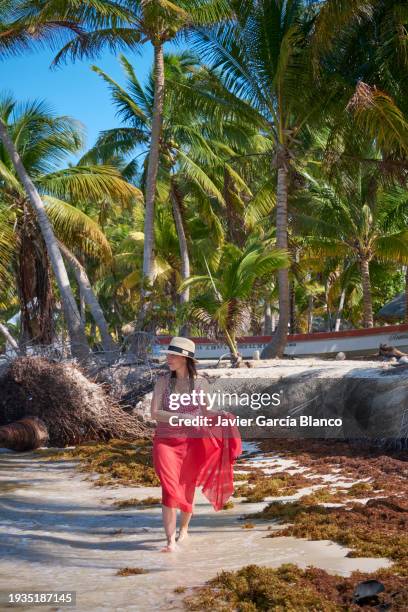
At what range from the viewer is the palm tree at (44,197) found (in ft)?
56.4

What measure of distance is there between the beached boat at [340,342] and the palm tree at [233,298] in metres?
4.09

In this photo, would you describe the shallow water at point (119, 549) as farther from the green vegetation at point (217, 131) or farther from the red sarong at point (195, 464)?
the green vegetation at point (217, 131)

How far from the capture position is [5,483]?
8.91 metres

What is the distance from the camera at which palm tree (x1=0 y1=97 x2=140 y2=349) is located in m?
17.2

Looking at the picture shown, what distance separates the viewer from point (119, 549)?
588 cm

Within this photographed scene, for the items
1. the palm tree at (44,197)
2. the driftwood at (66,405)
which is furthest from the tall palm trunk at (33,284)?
the driftwood at (66,405)

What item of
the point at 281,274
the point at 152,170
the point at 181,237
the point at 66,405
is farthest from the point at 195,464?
the point at 181,237

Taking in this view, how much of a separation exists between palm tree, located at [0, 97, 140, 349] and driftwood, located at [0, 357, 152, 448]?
462 cm

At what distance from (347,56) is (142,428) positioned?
8768 mm

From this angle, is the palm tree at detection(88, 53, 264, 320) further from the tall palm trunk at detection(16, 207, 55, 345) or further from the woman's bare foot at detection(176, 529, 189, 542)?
the woman's bare foot at detection(176, 529, 189, 542)

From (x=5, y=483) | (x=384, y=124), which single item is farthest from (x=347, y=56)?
(x=5, y=483)

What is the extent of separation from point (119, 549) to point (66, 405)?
630cm

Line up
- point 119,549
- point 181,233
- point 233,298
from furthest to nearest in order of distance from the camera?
point 181,233
point 233,298
point 119,549

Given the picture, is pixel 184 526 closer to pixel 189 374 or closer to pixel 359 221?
pixel 189 374
